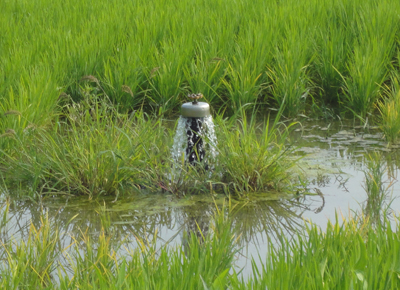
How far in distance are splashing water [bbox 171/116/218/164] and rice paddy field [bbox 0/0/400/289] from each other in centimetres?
3

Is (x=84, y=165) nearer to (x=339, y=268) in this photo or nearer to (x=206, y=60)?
(x=339, y=268)

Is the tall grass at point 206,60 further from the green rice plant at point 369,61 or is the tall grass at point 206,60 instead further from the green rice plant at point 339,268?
the green rice plant at point 339,268

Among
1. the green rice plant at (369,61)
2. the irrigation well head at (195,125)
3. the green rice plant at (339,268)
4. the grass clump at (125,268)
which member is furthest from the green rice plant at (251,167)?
the green rice plant at (369,61)

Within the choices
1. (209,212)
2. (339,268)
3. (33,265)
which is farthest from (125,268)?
(209,212)

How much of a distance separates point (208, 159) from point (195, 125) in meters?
0.18

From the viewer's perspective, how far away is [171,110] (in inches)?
157

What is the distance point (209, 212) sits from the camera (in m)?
2.48

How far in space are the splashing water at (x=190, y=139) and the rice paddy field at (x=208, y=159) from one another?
0.09ft

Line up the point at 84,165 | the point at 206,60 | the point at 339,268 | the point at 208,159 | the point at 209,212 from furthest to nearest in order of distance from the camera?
1. the point at 206,60
2. the point at 208,159
3. the point at 84,165
4. the point at 209,212
5. the point at 339,268

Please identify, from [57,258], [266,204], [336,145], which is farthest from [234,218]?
[336,145]

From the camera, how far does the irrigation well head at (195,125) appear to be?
2773mm

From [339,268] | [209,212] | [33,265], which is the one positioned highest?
[339,268]

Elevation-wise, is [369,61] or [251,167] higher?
[369,61]

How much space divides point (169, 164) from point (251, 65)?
1582mm
